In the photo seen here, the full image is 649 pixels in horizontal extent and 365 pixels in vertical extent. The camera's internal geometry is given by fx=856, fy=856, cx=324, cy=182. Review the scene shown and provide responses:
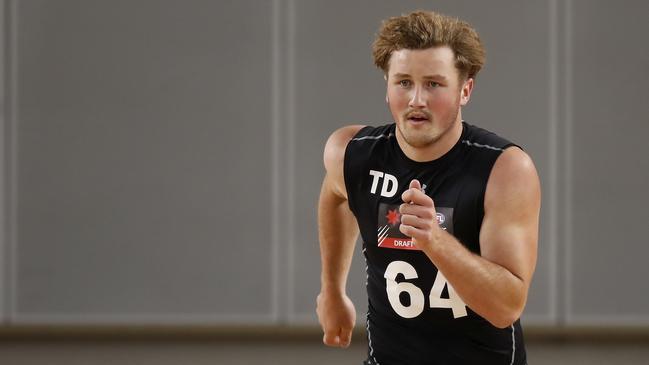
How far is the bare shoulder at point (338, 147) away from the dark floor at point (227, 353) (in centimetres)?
243

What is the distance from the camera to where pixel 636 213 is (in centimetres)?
488

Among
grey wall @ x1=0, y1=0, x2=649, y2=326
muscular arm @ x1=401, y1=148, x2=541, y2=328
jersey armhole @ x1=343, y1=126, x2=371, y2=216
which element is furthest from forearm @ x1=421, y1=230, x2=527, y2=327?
grey wall @ x1=0, y1=0, x2=649, y2=326

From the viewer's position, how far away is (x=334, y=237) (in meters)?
2.41

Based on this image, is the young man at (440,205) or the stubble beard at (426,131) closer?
the young man at (440,205)

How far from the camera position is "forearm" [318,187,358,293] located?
239 centimetres

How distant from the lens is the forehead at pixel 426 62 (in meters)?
1.97

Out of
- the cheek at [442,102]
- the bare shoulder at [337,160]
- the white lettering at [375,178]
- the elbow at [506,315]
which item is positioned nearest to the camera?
the elbow at [506,315]

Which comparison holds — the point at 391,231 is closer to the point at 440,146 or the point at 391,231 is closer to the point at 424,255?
the point at 424,255

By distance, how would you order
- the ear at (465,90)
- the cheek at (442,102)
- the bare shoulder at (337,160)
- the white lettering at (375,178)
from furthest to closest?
the bare shoulder at (337,160) → the white lettering at (375,178) → the ear at (465,90) → the cheek at (442,102)

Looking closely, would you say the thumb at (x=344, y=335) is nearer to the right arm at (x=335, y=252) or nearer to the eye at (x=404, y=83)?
the right arm at (x=335, y=252)

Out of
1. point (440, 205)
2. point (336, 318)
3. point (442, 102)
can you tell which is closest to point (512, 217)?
point (440, 205)

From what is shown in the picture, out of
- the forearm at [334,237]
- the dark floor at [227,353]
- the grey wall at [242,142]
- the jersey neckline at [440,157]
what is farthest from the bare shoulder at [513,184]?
the grey wall at [242,142]

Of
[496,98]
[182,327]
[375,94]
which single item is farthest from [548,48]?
[182,327]

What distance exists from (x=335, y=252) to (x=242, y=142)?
2581 millimetres
